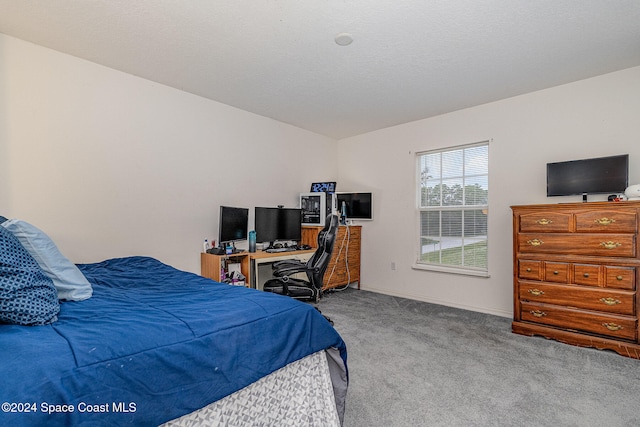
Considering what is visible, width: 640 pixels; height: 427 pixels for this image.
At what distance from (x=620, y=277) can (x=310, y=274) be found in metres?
2.66

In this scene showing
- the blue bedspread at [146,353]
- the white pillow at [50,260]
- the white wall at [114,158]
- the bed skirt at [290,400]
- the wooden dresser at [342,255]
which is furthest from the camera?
the wooden dresser at [342,255]

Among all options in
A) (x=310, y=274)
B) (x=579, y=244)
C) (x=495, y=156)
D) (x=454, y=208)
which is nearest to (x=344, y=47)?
(x=310, y=274)

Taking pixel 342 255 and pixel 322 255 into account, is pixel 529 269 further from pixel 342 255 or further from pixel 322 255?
pixel 342 255

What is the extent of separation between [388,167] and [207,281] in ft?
11.4

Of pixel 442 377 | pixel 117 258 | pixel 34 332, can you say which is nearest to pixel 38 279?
pixel 34 332

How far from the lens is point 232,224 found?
355 cm

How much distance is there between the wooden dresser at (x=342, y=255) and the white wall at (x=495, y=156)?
0.18m

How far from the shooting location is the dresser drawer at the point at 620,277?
8.23 feet

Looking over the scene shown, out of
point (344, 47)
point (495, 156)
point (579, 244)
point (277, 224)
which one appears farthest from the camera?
point (277, 224)

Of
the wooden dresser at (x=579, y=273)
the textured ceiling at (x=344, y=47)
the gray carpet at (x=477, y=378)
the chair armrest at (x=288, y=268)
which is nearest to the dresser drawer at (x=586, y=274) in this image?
the wooden dresser at (x=579, y=273)

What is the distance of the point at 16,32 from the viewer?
7.73ft

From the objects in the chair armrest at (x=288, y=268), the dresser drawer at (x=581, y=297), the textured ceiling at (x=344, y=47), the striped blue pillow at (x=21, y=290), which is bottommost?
the dresser drawer at (x=581, y=297)

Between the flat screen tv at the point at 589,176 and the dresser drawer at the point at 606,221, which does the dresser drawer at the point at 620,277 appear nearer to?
the dresser drawer at the point at 606,221

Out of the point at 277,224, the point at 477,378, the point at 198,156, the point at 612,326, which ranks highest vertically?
the point at 198,156
